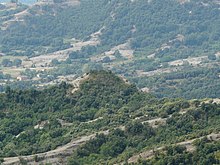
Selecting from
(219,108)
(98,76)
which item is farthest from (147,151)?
(98,76)

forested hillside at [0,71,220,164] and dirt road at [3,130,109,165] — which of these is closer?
forested hillside at [0,71,220,164]

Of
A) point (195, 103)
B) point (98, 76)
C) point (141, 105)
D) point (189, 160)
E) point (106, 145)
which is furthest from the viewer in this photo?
point (98, 76)

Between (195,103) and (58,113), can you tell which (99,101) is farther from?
(195,103)

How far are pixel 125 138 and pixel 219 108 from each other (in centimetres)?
1152

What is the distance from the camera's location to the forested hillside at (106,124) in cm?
10306

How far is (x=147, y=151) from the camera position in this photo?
4018 inches

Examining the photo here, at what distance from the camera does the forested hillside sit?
103062mm

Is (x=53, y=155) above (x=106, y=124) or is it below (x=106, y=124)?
above

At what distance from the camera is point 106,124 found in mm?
117625

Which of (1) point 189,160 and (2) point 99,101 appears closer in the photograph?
(1) point 189,160

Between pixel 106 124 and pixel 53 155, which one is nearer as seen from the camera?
pixel 53 155

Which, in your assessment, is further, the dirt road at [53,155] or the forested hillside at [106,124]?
the dirt road at [53,155]

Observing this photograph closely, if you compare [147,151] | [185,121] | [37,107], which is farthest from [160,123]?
[37,107]

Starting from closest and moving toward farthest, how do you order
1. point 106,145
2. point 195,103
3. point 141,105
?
point 106,145, point 195,103, point 141,105
